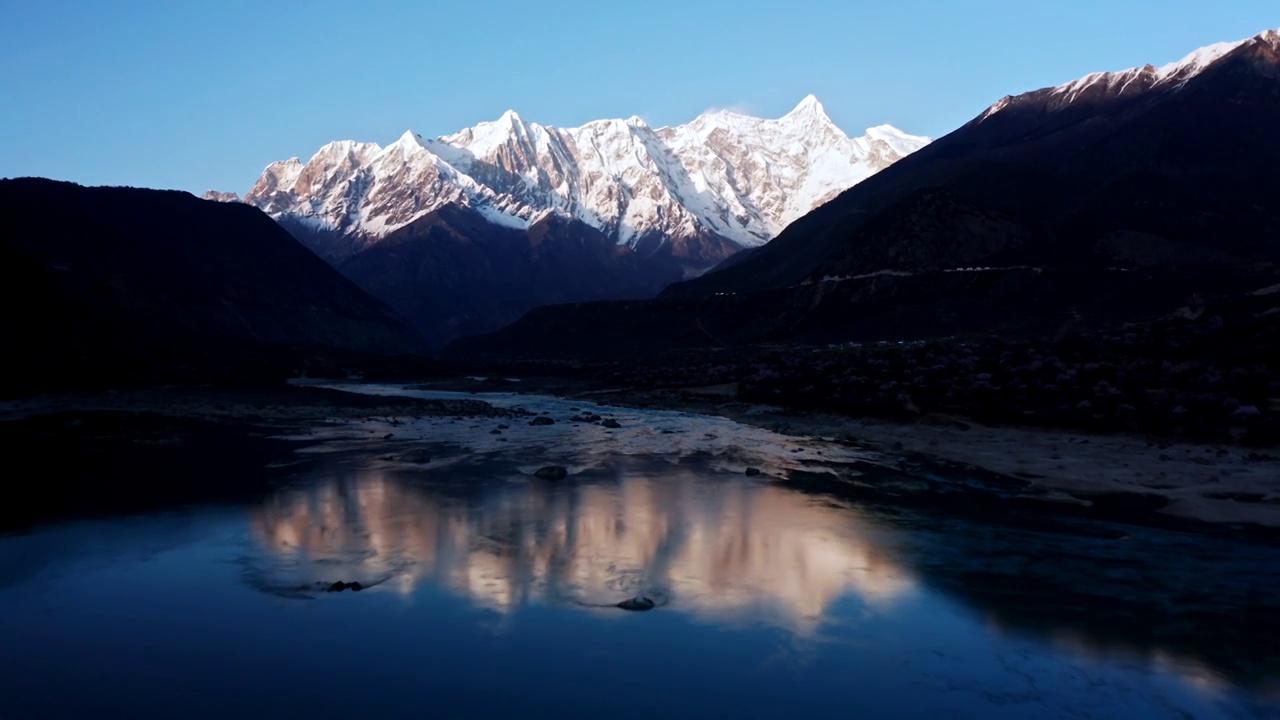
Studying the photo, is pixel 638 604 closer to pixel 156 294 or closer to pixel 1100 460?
pixel 1100 460

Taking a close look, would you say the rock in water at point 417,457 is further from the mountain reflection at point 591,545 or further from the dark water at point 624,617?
the dark water at point 624,617

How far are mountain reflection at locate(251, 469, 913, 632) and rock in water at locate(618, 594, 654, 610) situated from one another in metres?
0.45

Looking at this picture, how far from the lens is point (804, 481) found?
30.9m

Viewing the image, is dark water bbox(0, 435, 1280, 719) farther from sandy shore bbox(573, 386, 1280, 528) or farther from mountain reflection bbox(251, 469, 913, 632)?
sandy shore bbox(573, 386, 1280, 528)

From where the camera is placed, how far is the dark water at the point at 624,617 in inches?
538

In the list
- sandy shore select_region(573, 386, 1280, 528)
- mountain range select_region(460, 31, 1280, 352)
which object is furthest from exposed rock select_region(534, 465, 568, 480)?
mountain range select_region(460, 31, 1280, 352)

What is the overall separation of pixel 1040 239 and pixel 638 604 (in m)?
104

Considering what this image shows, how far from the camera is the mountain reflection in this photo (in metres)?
18.7

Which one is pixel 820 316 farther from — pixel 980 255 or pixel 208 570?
pixel 208 570

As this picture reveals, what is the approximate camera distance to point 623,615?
677 inches

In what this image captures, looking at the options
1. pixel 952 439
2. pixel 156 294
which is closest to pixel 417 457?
pixel 952 439

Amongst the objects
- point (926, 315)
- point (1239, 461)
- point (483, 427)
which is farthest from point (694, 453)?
point (926, 315)

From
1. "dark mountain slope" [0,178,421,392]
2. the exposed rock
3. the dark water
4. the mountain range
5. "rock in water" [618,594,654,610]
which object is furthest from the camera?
the mountain range

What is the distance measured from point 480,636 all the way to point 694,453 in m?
22.3
